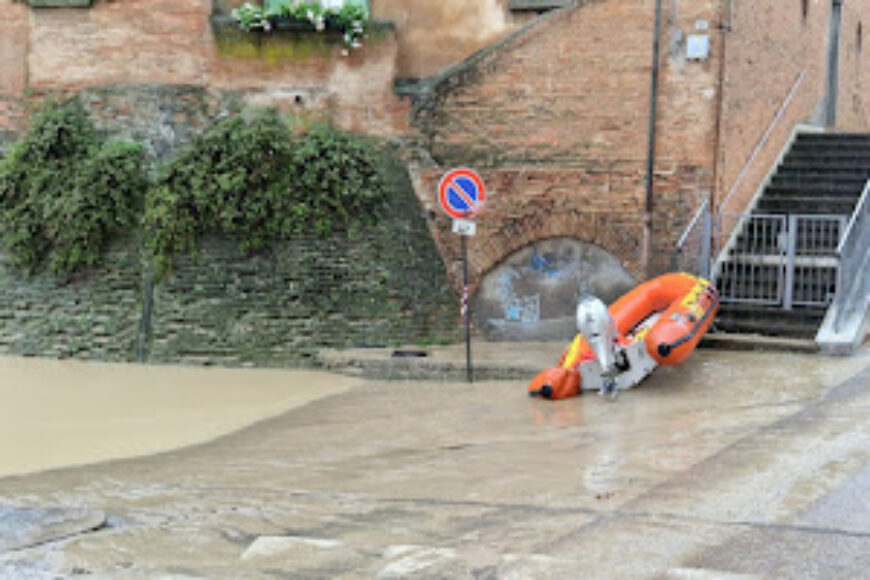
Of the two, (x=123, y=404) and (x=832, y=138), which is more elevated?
(x=832, y=138)

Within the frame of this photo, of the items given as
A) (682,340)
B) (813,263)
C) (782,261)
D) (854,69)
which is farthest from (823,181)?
(854,69)

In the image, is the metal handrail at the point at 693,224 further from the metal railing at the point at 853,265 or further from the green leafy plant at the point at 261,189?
the green leafy plant at the point at 261,189

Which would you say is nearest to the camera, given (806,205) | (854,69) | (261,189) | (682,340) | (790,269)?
(682,340)

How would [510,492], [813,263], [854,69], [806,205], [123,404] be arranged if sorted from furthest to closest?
[854,69]
[806,205]
[813,263]
[123,404]
[510,492]

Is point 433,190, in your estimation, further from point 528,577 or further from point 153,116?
point 528,577

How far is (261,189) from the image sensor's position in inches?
553

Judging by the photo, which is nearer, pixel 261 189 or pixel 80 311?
pixel 261 189

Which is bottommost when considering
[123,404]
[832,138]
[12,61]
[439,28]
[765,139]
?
[123,404]

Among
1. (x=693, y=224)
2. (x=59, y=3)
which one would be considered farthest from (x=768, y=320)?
(x=59, y=3)

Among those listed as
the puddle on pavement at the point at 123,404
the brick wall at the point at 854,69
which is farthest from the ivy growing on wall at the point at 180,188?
the brick wall at the point at 854,69

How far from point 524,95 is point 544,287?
2476 mm

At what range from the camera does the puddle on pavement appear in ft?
31.5

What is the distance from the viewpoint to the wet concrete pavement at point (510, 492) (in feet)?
18.2

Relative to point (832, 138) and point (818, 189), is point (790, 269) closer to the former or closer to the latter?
point (818, 189)
